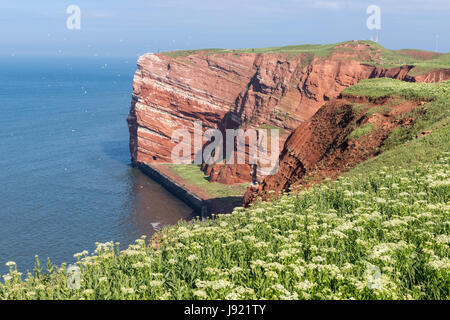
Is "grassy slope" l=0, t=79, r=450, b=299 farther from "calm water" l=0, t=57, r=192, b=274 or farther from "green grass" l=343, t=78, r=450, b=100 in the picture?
"calm water" l=0, t=57, r=192, b=274

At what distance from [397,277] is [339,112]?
27.3m

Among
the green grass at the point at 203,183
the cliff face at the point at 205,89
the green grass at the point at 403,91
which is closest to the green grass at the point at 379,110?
the green grass at the point at 403,91

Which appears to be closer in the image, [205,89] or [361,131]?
[361,131]

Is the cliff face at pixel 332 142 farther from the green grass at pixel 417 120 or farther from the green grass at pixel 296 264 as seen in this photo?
the green grass at pixel 296 264

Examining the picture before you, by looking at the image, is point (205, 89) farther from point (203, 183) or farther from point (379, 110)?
point (379, 110)

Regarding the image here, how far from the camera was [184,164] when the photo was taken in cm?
8175

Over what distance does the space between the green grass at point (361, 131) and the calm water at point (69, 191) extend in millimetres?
28559

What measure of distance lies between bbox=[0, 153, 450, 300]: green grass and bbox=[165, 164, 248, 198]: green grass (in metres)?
47.4

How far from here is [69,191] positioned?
66.1 metres

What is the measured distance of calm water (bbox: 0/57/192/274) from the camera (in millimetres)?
48375

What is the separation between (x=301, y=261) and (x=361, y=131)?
70.5 feet

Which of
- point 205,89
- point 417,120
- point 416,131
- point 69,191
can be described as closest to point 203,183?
point 69,191

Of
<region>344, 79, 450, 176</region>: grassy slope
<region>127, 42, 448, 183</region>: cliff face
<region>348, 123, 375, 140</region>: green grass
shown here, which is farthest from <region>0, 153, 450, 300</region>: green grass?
<region>127, 42, 448, 183</region>: cliff face
